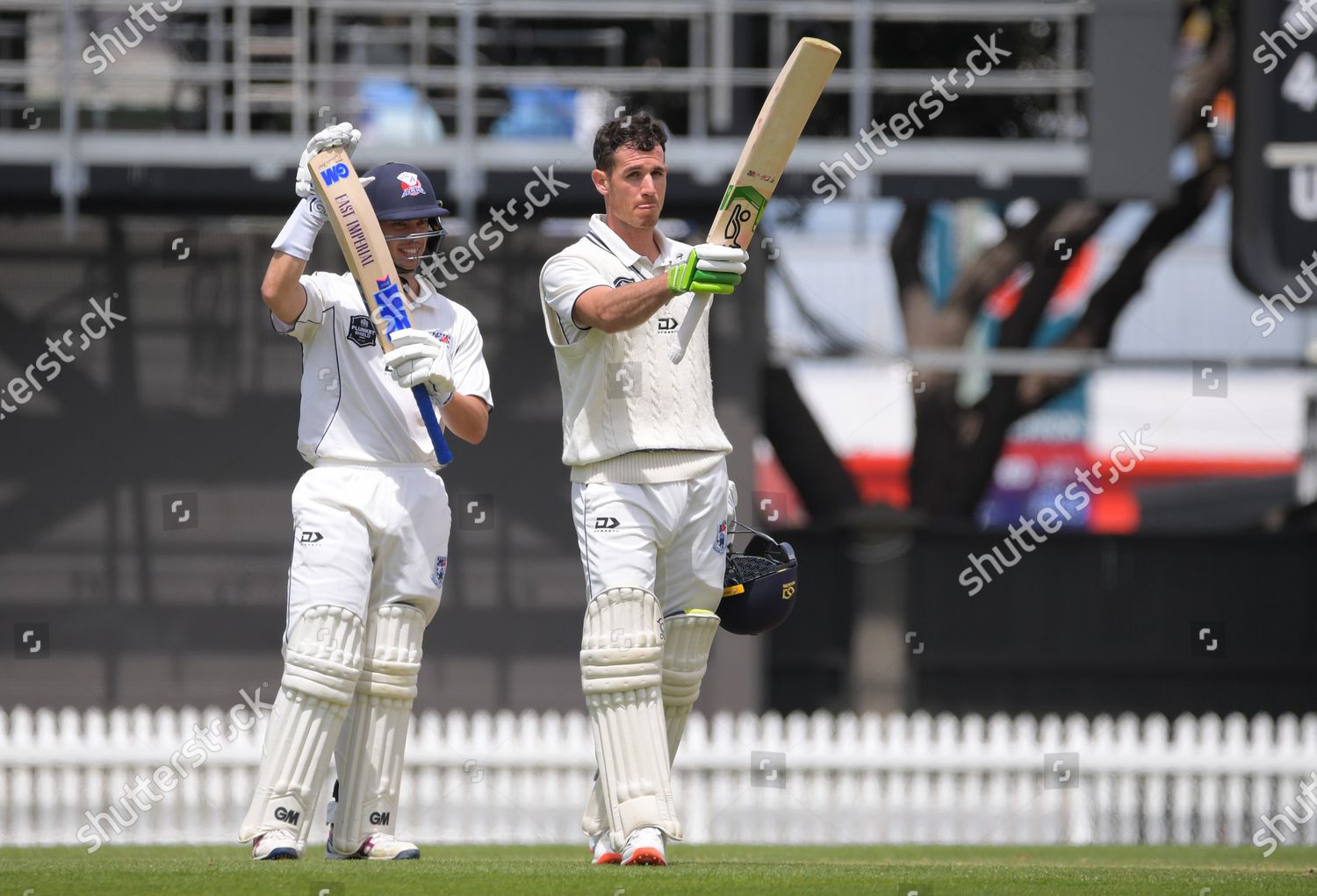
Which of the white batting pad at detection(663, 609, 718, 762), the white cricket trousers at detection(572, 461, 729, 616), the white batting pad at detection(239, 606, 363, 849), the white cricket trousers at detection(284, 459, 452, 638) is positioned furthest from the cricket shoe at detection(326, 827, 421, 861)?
the white cricket trousers at detection(572, 461, 729, 616)

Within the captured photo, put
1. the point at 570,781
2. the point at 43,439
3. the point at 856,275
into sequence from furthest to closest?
1. the point at 856,275
2. the point at 43,439
3. the point at 570,781

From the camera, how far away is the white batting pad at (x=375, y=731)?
4.98 metres

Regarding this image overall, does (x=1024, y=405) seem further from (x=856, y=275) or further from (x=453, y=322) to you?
(x=453, y=322)

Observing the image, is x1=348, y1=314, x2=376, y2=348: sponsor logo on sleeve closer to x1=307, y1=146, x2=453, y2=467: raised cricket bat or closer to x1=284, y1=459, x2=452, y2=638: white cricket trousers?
x1=307, y1=146, x2=453, y2=467: raised cricket bat

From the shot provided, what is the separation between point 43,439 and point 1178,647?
7.72 meters

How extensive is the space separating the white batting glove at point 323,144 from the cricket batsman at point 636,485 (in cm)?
69

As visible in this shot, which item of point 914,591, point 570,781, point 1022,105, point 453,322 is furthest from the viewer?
point 1022,105

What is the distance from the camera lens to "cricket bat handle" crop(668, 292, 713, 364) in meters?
→ 4.71

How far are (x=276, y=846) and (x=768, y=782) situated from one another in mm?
5408

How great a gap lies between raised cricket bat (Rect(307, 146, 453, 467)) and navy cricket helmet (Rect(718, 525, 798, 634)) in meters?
0.97

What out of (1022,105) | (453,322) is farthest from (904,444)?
(453,322)

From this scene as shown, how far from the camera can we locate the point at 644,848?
4582 mm

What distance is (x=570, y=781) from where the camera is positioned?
973 centimetres

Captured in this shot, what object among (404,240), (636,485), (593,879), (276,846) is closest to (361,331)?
(404,240)
